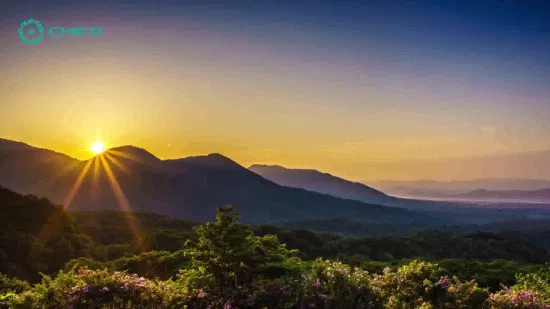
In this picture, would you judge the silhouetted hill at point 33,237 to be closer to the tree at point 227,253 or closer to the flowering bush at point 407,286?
the tree at point 227,253

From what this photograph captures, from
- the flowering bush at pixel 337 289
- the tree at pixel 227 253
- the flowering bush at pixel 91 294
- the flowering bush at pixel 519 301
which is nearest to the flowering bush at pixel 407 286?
the flowering bush at pixel 337 289

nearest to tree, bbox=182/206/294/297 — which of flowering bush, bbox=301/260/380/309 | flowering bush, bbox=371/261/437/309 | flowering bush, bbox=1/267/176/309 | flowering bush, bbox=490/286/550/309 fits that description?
flowering bush, bbox=1/267/176/309

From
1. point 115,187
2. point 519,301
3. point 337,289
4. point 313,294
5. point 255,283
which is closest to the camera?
point 519,301

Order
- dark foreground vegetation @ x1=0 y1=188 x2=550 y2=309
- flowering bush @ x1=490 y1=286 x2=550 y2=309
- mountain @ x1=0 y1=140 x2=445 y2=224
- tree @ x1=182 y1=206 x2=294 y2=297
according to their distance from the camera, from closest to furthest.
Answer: flowering bush @ x1=490 y1=286 x2=550 y2=309 < dark foreground vegetation @ x1=0 y1=188 x2=550 y2=309 < tree @ x1=182 y1=206 x2=294 y2=297 < mountain @ x1=0 y1=140 x2=445 y2=224

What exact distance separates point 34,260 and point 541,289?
26.8 metres

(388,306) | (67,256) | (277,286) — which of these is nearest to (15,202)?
(67,256)

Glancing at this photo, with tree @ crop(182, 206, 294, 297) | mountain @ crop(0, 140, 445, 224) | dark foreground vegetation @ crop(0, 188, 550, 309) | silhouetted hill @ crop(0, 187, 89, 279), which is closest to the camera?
dark foreground vegetation @ crop(0, 188, 550, 309)

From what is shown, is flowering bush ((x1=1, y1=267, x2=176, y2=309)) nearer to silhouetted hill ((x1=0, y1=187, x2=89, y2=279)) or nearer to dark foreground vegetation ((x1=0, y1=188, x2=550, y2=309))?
dark foreground vegetation ((x1=0, y1=188, x2=550, y2=309))

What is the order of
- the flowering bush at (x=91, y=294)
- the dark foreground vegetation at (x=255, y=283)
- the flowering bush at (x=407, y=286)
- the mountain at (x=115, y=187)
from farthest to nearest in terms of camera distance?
the mountain at (x=115, y=187) → the flowering bush at (x=407, y=286) → the dark foreground vegetation at (x=255, y=283) → the flowering bush at (x=91, y=294)

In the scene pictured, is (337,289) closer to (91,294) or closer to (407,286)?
(407,286)

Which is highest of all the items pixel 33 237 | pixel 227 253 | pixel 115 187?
pixel 115 187

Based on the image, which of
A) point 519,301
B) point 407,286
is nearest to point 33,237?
point 407,286

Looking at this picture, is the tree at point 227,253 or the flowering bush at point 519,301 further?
the tree at point 227,253

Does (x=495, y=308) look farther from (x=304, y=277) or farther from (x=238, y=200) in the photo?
(x=238, y=200)
